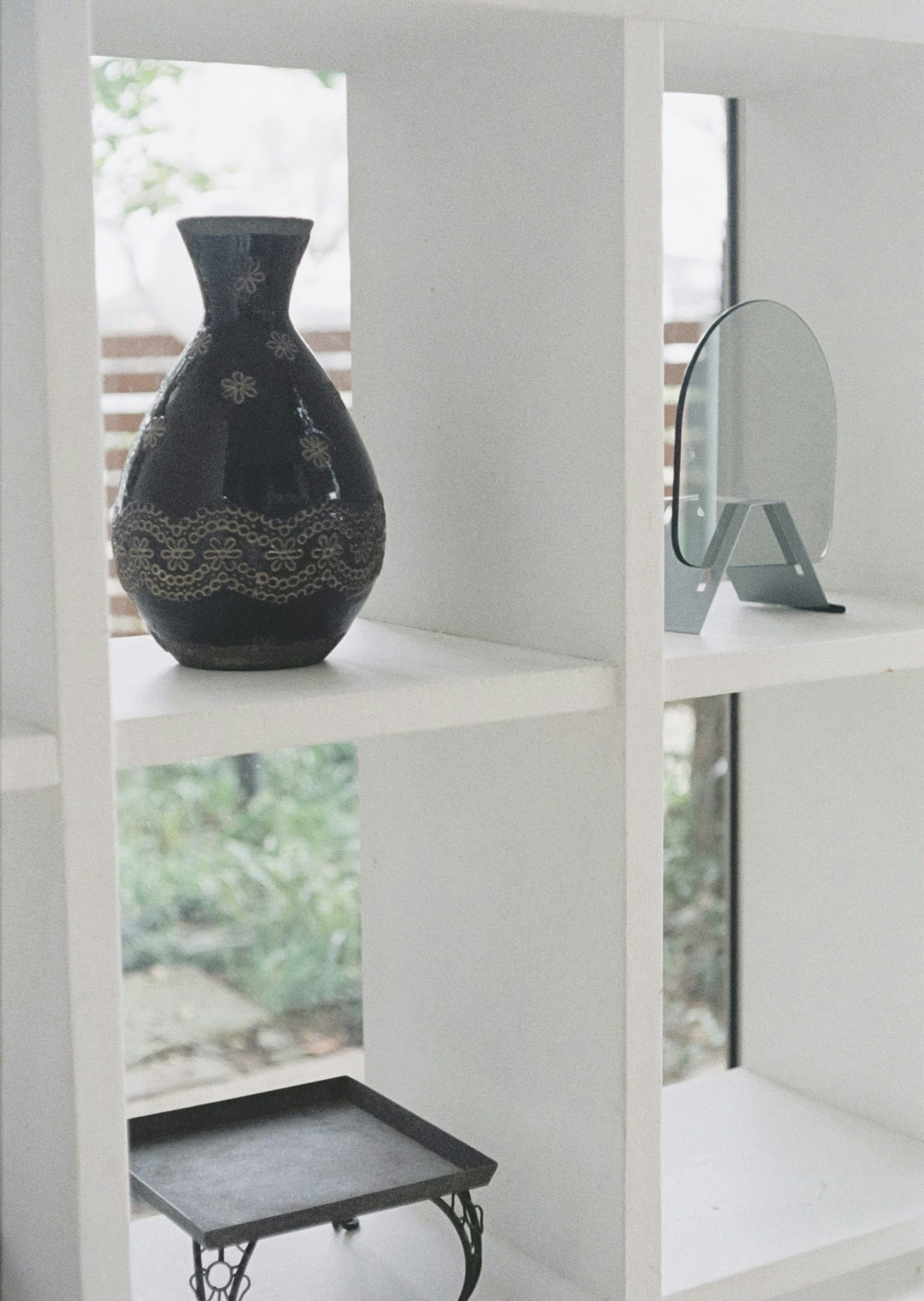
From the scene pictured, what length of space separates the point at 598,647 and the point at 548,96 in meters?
0.38

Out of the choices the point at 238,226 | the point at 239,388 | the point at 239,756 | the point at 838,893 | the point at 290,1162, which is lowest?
the point at 290,1162

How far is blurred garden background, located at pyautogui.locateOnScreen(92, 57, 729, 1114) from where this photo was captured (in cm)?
153

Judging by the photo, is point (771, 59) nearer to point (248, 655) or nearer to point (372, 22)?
point (372, 22)

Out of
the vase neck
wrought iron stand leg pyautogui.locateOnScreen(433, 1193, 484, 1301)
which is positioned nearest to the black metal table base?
wrought iron stand leg pyautogui.locateOnScreen(433, 1193, 484, 1301)

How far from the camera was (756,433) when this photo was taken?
1331 millimetres

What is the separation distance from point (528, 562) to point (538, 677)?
0.45 ft

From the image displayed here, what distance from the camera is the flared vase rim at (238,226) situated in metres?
1.08

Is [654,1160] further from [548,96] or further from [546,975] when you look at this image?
[548,96]

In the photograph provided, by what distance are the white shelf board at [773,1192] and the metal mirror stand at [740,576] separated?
1.54 feet

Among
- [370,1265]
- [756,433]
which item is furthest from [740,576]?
[370,1265]

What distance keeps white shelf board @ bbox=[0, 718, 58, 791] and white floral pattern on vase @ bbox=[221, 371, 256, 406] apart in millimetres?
276

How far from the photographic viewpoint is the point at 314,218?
1556mm

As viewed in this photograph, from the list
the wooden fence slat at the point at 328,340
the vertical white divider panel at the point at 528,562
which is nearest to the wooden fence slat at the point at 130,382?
the wooden fence slat at the point at 328,340

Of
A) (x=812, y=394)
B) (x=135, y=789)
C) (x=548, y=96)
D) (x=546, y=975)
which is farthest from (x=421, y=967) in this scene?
(x=548, y=96)
